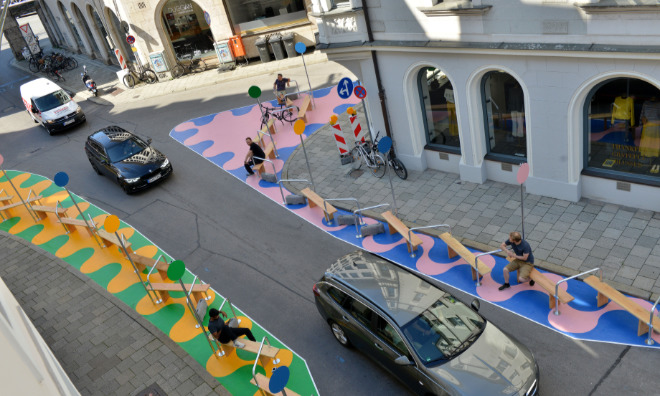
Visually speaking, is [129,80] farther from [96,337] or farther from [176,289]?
[96,337]

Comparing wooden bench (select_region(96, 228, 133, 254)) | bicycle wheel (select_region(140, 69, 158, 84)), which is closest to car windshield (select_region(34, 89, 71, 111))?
bicycle wheel (select_region(140, 69, 158, 84))

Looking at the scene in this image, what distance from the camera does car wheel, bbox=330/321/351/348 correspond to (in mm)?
9813

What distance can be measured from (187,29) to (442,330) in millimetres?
23987

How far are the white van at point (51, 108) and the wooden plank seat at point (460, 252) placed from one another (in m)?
18.0

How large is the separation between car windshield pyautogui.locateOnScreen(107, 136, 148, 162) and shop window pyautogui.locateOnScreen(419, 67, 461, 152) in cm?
919

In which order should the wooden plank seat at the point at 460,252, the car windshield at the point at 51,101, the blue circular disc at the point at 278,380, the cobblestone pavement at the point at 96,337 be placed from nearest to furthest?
the blue circular disc at the point at 278,380, the cobblestone pavement at the point at 96,337, the wooden plank seat at the point at 460,252, the car windshield at the point at 51,101

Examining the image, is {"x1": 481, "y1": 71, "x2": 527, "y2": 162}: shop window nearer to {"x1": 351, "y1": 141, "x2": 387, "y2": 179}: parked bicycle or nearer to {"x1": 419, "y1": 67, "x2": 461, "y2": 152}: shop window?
{"x1": 419, "y1": 67, "x2": 461, "y2": 152}: shop window

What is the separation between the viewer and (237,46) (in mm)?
26766

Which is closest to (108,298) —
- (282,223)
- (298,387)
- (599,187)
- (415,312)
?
(282,223)

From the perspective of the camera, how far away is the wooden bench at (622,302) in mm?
8836

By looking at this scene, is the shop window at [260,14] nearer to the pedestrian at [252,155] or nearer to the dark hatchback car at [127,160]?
the dark hatchback car at [127,160]

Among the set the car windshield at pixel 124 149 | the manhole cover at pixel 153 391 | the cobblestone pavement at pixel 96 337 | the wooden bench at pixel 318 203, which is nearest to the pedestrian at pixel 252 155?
the wooden bench at pixel 318 203

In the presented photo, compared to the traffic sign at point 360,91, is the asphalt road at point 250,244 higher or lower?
lower

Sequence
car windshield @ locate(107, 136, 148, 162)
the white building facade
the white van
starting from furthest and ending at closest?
the white van < car windshield @ locate(107, 136, 148, 162) < the white building facade
